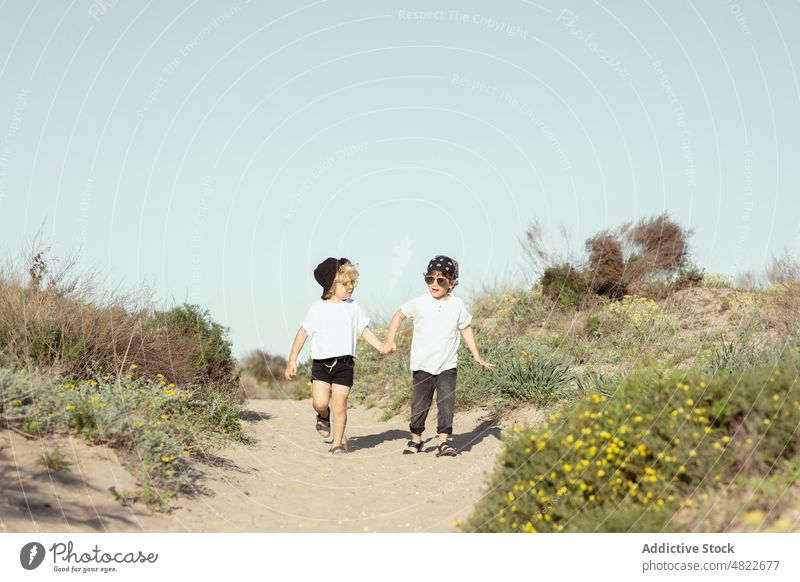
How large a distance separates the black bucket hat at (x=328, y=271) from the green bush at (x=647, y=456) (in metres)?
4.00

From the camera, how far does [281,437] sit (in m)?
11.8

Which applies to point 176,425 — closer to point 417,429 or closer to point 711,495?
point 417,429

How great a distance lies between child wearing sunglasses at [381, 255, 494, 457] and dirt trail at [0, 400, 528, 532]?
58 centimetres

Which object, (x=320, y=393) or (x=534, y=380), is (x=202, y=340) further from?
(x=534, y=380)

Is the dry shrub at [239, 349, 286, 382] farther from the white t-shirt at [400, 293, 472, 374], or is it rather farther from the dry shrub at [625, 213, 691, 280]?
the white t-shirt at [400, 293, 472, 374]

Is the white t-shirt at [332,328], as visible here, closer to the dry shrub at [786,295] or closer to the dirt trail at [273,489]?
the dirt trail at [273,489]

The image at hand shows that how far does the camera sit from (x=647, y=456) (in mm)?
6469

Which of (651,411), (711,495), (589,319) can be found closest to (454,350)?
(651,411)

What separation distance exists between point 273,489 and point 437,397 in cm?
253

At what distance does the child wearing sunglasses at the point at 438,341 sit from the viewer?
10.2m

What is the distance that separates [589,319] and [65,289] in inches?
403

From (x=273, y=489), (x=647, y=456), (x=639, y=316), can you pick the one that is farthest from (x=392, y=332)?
(x=639, y=316)

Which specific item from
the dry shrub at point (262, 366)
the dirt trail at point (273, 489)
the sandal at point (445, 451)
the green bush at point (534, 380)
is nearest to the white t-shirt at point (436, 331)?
the sandal at point (445, 451)

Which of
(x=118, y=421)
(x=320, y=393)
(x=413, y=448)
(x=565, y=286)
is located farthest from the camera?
(x=565, y=286)
